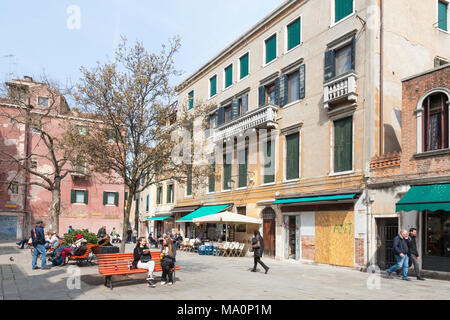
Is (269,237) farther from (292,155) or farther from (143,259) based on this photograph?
(143,259)

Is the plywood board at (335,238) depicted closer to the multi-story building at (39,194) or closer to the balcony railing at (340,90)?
the balcony railing at (340,90)

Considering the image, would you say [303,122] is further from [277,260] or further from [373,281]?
[373,281]

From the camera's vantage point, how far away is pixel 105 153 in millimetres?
11969

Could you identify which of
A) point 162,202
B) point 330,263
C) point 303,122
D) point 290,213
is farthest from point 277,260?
point 162,202

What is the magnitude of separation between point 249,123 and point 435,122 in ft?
36.3

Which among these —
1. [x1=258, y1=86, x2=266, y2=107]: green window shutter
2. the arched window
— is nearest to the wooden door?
[x1=258, y1=86, x2=266, y2=107]: green window shutter

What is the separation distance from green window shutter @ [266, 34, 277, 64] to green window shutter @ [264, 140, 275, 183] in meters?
4.83

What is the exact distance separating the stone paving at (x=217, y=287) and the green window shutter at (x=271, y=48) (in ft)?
43.2

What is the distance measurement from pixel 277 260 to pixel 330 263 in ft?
12.2

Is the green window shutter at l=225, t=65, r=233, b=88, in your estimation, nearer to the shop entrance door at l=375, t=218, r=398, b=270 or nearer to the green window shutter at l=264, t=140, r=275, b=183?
the green window shutter at l=264, t=140, r=275, b=183

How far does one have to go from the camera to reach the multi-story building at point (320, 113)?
654 inches

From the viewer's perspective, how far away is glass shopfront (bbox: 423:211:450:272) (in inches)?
523

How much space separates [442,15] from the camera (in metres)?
19.2

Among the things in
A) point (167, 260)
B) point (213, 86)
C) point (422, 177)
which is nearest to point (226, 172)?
point (213, 86)
